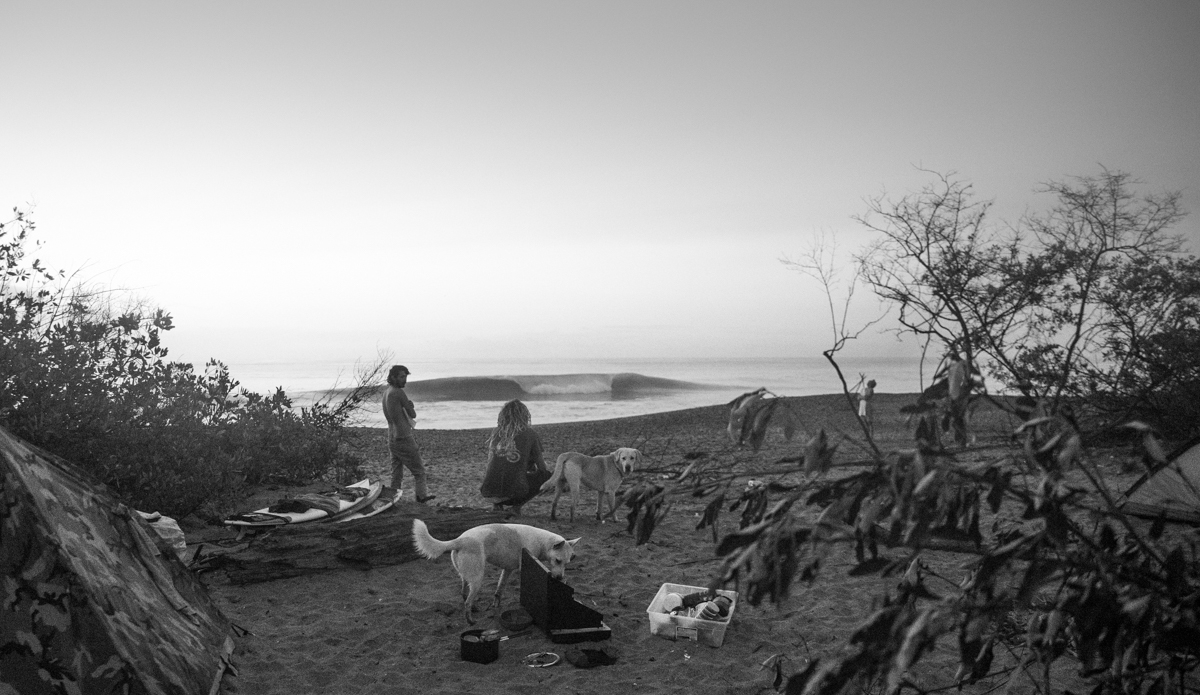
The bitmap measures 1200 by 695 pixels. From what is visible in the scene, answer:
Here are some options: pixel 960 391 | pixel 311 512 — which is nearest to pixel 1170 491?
pixel 960 391

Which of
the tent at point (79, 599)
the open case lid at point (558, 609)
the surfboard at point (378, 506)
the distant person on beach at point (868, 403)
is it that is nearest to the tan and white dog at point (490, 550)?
the open case lid at point (558, 609)

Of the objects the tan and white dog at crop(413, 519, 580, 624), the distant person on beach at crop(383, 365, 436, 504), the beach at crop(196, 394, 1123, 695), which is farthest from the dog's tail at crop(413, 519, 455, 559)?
the distant person on beach at crop(383, 365, 436, 504)

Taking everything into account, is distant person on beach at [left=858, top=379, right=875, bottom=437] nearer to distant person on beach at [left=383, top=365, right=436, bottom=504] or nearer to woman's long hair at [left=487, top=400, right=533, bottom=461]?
woman's long hair at [left=487, top=400, right=533, bottom=461]

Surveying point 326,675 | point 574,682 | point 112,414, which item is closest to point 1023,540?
point 574,682

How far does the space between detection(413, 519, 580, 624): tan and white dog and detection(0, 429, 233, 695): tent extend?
1659 mm

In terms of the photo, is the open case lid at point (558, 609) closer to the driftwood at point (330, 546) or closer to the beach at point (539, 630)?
the beach at point (539, 630)

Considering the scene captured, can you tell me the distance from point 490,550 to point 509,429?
338 cm

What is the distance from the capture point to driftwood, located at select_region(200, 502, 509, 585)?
274 inches

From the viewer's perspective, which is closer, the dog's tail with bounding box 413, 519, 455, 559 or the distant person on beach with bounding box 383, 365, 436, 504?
the dog's tail with bounding box 413, 519, 455, 559

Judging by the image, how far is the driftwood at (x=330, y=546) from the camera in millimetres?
6961

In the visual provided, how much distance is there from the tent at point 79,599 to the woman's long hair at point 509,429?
4.87m

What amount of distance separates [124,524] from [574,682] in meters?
3.01

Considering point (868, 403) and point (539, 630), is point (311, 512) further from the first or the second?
point (868, 403)

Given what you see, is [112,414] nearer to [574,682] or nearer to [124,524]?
[124,524]
